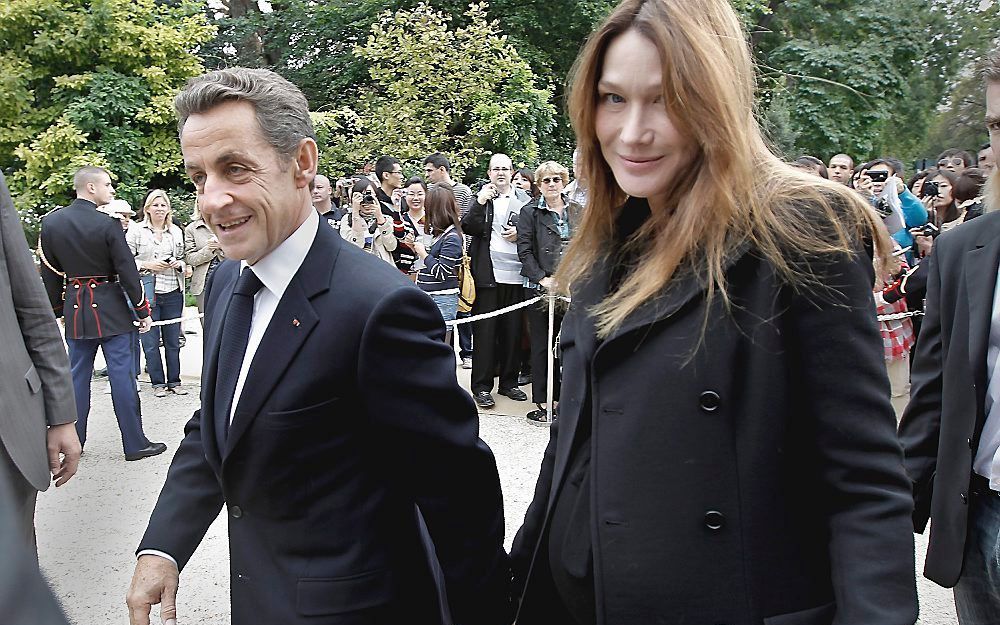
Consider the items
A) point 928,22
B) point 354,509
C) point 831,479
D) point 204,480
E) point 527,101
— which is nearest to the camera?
point 831,479

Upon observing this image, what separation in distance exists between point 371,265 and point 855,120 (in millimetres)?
22926

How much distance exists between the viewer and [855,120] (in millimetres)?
22250

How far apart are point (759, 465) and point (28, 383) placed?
8.32 ft

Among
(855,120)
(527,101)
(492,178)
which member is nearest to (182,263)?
(492,178)

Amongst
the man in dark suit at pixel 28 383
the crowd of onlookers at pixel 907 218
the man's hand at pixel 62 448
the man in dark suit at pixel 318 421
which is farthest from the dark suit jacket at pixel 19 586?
the crowd of onlookers at pixel 907 218

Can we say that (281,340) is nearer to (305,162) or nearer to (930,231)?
(305,162)

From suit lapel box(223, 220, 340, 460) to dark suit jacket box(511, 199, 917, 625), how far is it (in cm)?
77

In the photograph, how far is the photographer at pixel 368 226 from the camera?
8.48 meters

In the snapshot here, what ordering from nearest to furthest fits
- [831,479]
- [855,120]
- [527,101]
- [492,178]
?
[831,479]
[492,178]
[527,101]
[855,120]

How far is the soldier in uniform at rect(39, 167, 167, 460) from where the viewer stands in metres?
6.89

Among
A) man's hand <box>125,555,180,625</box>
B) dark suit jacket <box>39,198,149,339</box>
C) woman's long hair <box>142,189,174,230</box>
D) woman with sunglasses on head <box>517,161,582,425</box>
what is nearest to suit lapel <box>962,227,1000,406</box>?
man's hand <box>125,555,180,625</box>

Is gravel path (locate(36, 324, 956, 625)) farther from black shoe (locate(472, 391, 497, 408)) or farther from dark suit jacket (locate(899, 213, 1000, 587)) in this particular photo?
dark suit jacket (locate(899, 213, 1000, 587))

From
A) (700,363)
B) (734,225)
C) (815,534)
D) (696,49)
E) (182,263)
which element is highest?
(696,49)

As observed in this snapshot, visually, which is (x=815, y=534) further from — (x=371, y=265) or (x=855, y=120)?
(x=855, y=120)
